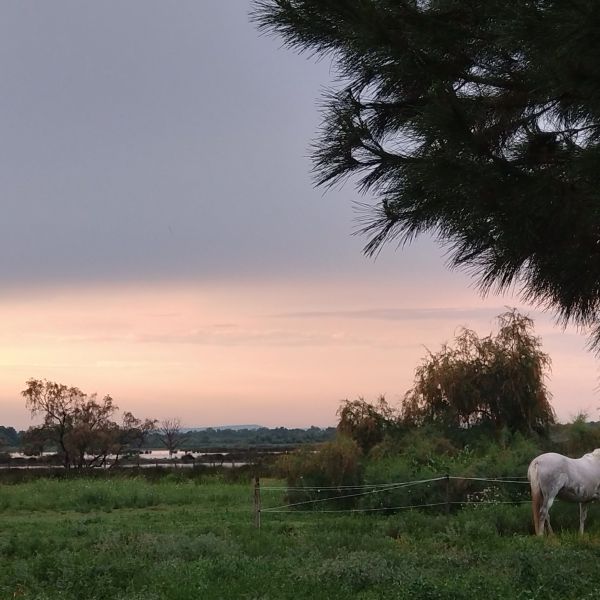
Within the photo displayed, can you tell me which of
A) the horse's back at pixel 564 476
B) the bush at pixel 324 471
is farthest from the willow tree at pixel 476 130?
the bush at pixel 324 471

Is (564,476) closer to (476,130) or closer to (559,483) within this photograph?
(559,483)

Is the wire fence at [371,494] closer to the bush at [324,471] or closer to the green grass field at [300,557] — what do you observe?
the bush at [324,471]

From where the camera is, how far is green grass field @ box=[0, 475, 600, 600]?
830cm

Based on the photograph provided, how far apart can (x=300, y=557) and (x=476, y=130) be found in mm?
6436

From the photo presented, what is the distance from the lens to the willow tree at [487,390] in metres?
25.6

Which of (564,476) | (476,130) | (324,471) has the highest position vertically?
(476,130)

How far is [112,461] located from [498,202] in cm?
4418

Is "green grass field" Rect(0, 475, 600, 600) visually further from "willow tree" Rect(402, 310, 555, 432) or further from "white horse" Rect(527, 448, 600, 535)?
"willow tree" Rect(402, 310, 555, 432)

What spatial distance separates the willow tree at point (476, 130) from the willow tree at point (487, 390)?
717 inches

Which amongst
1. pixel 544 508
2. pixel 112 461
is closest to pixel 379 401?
pixel 544 508

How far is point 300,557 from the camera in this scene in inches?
425

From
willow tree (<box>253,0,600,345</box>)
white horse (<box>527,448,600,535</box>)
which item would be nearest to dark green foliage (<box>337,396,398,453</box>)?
white horse (<box>527,448,600,535</box>)

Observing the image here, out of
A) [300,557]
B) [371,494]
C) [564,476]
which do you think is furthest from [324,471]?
[300,557]

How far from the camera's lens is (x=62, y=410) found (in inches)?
1588
